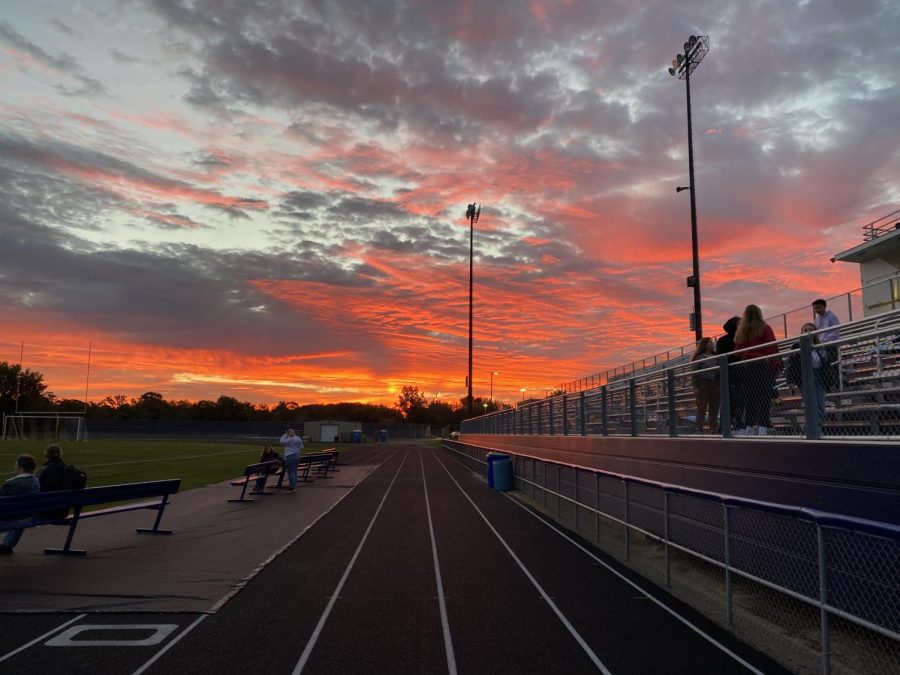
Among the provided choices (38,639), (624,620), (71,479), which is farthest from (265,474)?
(624,620)

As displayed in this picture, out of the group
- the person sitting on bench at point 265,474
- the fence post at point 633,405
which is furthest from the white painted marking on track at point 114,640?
the person sitting on bench at point 265,474

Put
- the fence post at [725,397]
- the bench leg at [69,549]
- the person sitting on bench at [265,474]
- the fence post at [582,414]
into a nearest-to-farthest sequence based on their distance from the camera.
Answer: the fence post at [725,397] < the bench leg at [69,549] < the fence post at [582,414] < the person sitting on bench at [265,474]

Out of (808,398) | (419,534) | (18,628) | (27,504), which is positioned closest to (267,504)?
(419,534)

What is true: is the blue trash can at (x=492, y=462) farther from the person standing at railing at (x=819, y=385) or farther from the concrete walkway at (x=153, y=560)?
the person standing at railing at (x=819, y=385)

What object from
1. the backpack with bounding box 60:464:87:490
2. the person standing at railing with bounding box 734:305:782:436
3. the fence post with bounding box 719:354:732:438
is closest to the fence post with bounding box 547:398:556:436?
the person standing at railing with bounding box 734:305:782:436

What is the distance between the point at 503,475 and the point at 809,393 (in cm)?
1506

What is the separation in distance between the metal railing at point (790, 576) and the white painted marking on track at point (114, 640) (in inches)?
203

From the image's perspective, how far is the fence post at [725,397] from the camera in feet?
29.0

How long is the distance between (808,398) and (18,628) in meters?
7.62

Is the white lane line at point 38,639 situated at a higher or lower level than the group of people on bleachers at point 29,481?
lower

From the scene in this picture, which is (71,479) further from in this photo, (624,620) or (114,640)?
(624,620)

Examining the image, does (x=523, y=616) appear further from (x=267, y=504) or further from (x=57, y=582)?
(x=267, y=504)

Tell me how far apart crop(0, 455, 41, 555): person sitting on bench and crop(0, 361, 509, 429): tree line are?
9114cm

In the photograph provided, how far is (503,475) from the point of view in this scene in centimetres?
2134
